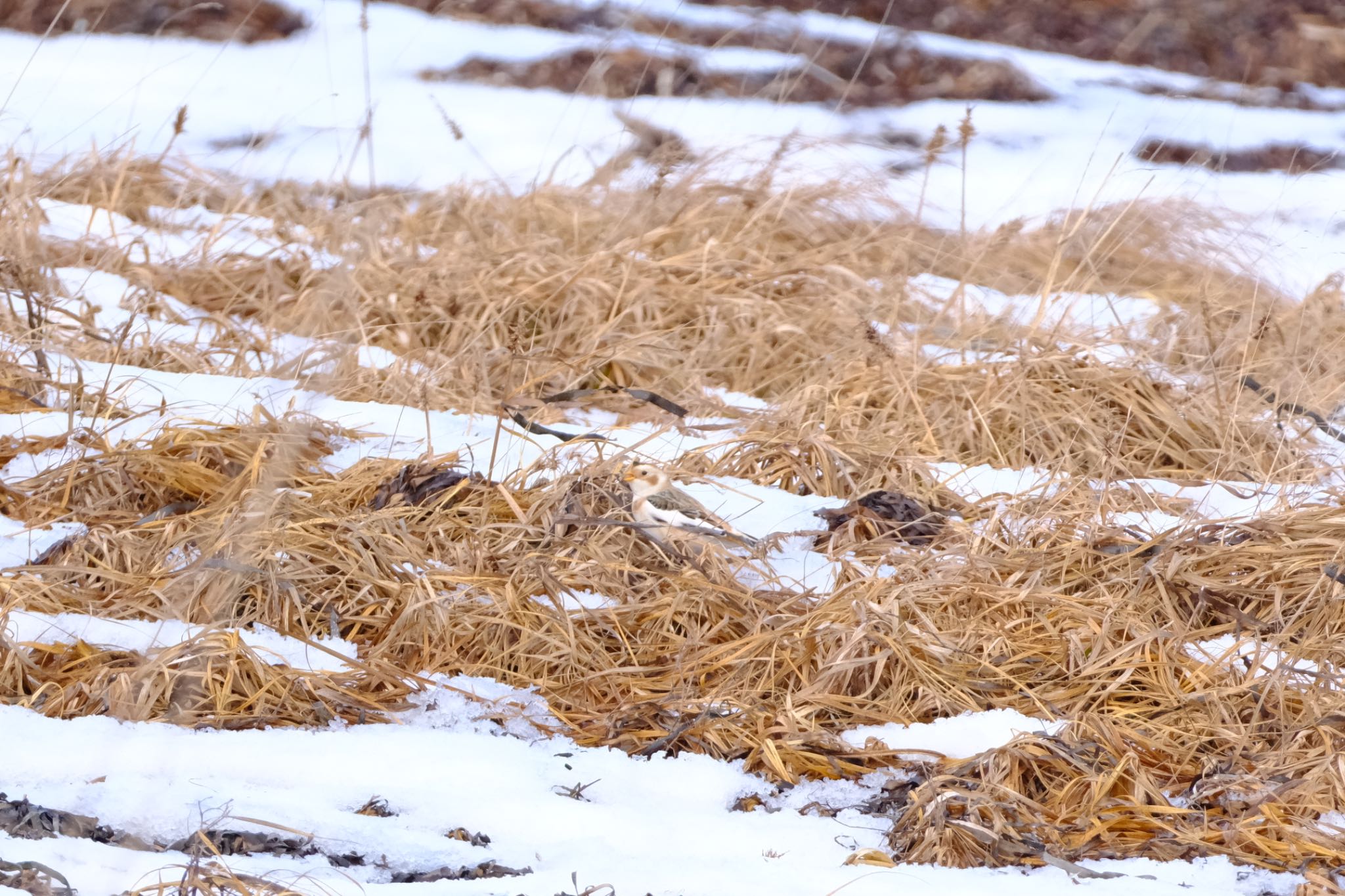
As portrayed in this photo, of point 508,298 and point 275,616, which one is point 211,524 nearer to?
point 275,616

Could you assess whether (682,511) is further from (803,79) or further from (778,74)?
(778,74)

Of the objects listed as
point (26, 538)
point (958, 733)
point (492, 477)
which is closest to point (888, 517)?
point (958, 733)

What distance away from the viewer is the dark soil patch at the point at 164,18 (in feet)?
23.6

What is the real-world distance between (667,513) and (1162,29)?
7666mm

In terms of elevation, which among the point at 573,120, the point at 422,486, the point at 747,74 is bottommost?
the point at 422,486

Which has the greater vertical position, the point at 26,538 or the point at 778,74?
the point at 778,74

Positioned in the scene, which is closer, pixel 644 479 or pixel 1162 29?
pixel 644 479

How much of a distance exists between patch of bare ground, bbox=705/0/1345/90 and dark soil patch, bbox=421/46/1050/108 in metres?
0.55

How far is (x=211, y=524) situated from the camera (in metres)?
2.43

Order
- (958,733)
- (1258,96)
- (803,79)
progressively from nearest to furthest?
→ (958,733), (803,79), (1258,96)

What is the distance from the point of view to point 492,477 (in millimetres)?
2834

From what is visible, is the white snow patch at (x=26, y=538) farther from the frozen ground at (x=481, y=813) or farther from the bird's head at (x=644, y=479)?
the bird's head at (x=644, y=479)

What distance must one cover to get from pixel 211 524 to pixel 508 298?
1590 millimetres

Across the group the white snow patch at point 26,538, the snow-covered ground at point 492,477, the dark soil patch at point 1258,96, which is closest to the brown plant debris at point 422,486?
the snow-covered ground at point 492,477
